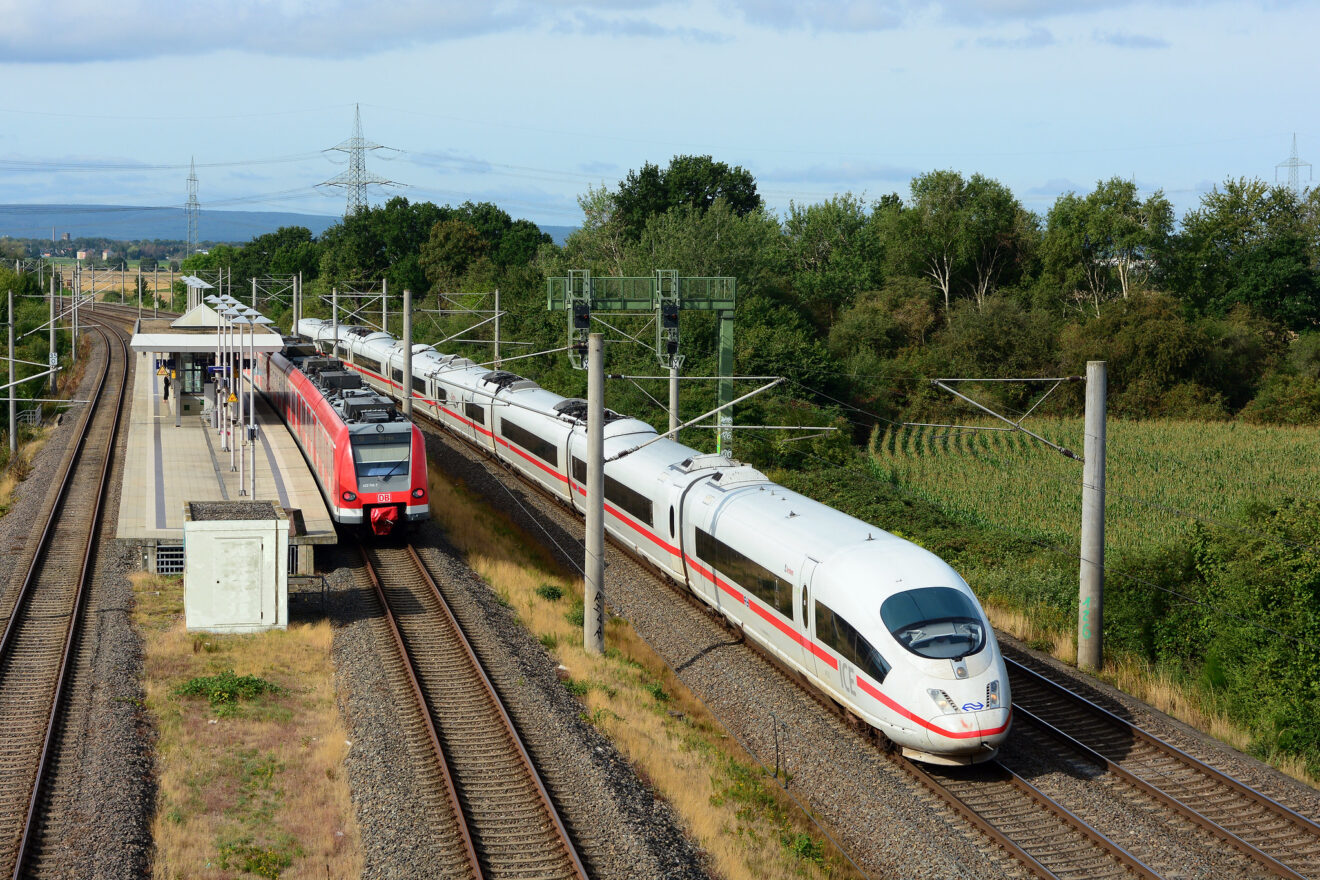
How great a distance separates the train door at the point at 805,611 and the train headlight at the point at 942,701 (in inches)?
106

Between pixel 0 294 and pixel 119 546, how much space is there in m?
58.1

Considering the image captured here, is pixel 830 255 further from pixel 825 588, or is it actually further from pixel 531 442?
pixel 825 588

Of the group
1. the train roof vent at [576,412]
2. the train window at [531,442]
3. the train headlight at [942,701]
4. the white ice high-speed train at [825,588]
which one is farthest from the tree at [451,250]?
the train headlight at [942,701]

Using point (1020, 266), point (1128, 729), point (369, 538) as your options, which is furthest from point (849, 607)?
point (1020, 266)

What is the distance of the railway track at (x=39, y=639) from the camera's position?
13562 millimetres

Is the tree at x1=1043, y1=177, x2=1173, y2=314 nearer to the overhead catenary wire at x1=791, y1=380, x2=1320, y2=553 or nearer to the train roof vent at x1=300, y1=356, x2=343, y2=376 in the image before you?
the overhead catenary wire at x1=791, y1=380, x2=1320, y2=553

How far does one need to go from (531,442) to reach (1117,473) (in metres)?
22.7

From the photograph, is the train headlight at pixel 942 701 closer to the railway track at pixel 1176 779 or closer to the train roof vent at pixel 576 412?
the railway track at pixel 1176 779

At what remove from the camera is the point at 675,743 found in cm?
1655

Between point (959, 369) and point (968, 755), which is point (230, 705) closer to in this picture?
point (968, 755)

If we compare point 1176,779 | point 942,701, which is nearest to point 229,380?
point 942,701

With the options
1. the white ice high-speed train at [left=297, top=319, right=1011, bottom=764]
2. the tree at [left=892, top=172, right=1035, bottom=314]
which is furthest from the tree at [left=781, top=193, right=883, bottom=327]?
the white ice high-speed train at [left=297, top=319, right=1011, bottom=764]

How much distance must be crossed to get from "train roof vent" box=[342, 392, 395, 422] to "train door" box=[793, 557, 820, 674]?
41.7 ft

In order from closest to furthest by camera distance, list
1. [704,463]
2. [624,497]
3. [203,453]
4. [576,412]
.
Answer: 1. [704,463]
2. [624,497]
3. [576,412]
4. [203,453]
